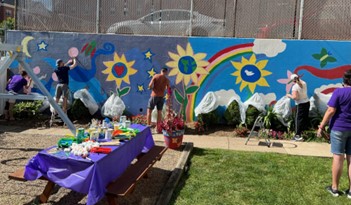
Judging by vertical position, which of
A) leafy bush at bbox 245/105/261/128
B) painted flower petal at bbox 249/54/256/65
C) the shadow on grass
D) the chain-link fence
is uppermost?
the chain-link fence

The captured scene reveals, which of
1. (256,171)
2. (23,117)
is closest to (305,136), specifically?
(256,171)

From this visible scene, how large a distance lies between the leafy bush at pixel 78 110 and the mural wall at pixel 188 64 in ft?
2.08

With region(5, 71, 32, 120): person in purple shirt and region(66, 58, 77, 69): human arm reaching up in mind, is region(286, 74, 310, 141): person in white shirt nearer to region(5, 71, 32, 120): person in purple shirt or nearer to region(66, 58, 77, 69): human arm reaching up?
region(66, 58, 77, 69): human arm reaching up

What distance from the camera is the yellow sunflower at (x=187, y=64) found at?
35.0ft

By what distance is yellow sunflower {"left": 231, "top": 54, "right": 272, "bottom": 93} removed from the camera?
1037 cm

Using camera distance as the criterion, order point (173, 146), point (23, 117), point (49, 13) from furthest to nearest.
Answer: point (49, 13) < point (23, 117) < point (173, 146)

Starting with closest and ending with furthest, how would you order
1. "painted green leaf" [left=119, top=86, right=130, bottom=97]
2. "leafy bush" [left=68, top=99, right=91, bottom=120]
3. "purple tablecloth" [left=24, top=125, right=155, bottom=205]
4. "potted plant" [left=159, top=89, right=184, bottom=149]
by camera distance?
"purple tablecloth" [left=24, top=125, right=155, bottom=205] < "potted plant" [left=159, top=89, right=184, bottom=149] < "leafy bush" [left=68, top=99, right=91, bottom=120] < "painted green leaf" [left=119, top=86, right=130, bottom=97]

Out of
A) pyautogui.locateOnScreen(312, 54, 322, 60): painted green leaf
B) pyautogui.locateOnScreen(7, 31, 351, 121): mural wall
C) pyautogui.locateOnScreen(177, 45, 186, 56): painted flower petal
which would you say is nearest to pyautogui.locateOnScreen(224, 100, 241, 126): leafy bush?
pyautogui.locateOnScreen(7, 31, 351, 121): mural wall

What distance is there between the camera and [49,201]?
15.8 feet

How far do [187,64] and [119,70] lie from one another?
7.21ft

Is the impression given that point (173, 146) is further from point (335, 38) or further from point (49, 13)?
point (49, 13)

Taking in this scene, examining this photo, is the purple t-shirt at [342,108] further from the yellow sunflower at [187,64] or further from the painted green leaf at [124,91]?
the painted green leaf at [124,91]

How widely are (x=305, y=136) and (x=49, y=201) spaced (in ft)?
23.1

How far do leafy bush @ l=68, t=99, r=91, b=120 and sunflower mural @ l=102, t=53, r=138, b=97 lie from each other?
1.16m
